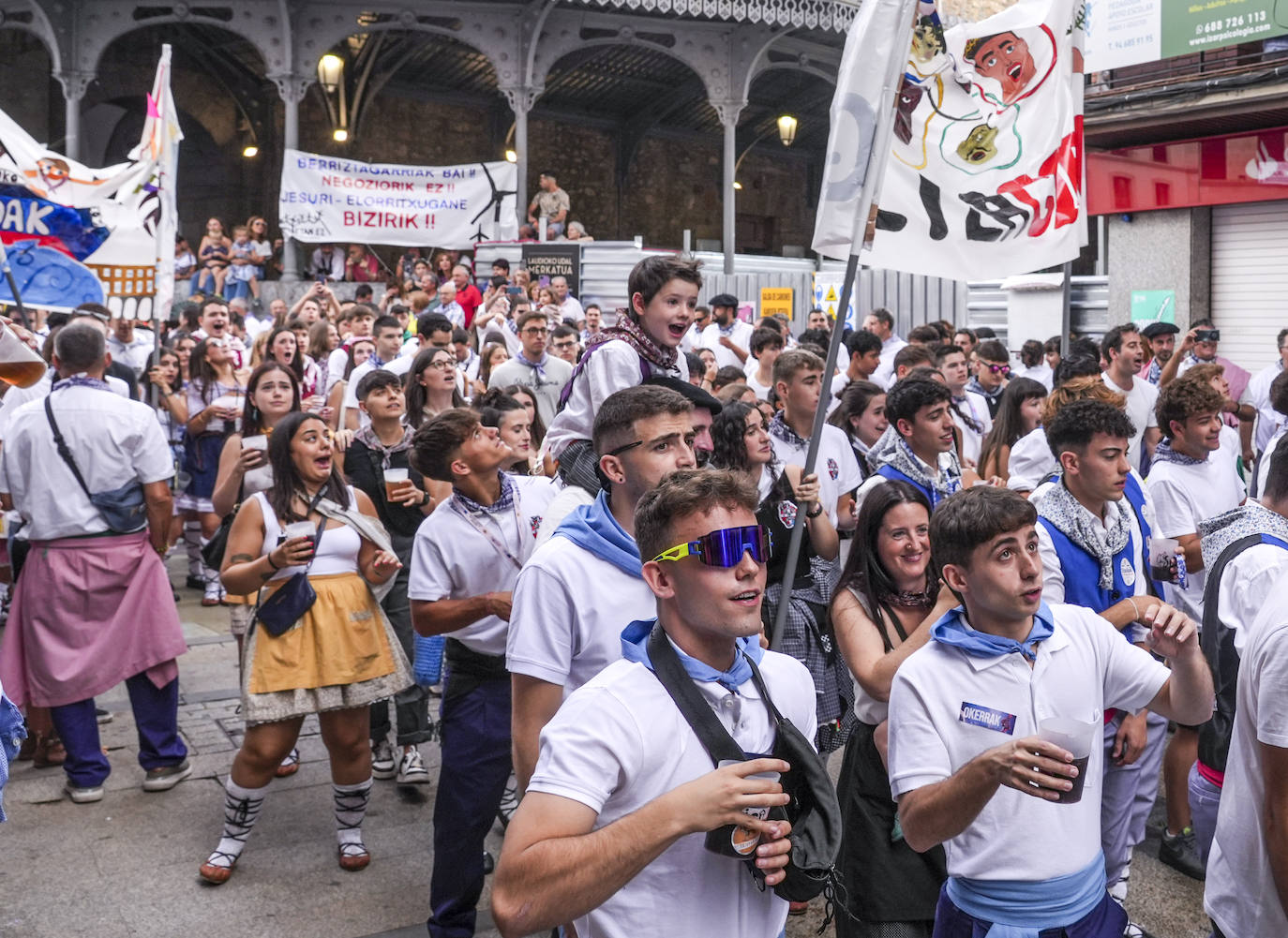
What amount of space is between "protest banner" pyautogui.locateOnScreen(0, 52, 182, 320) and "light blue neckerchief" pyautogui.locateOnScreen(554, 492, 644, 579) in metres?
6.18

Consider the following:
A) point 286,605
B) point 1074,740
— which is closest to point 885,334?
point 286,605

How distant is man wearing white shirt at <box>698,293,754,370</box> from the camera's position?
42.3 ft

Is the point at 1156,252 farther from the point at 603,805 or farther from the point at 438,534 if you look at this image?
the point at 603,805

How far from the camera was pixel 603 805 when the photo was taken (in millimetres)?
2166

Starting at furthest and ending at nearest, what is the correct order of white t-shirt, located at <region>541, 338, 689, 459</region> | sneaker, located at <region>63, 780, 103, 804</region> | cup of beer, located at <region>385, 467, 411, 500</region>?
cup of beer, located at <region>385, 467, 411, 500</region> < sneaker, located at <region>63, 780, 103, 804</region> < white t-shirt, located at <region>541, 338, 689, 459</region>

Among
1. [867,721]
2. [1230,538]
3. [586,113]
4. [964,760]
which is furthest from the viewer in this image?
[586,113]

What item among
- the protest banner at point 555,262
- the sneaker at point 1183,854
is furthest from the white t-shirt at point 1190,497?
the protest banner at point 555,262

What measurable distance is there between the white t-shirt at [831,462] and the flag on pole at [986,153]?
1.21 meters

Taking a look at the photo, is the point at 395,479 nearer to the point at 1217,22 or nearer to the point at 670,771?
the point at 670,771

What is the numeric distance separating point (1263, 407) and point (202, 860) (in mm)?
8150

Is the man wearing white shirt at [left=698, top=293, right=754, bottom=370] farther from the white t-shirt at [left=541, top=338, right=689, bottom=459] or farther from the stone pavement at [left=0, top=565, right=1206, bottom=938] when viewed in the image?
the white t-shirt at [left=541, top=338, right=689, bottom=459]

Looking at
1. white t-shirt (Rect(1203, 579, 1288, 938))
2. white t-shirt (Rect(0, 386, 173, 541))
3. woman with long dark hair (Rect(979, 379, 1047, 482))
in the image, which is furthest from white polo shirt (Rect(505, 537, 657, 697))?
woman with long dark hair (Rect(979, 379, 1047, 482))

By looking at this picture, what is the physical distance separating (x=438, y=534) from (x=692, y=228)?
83.5 feet

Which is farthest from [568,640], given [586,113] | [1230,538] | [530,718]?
[586,113]
